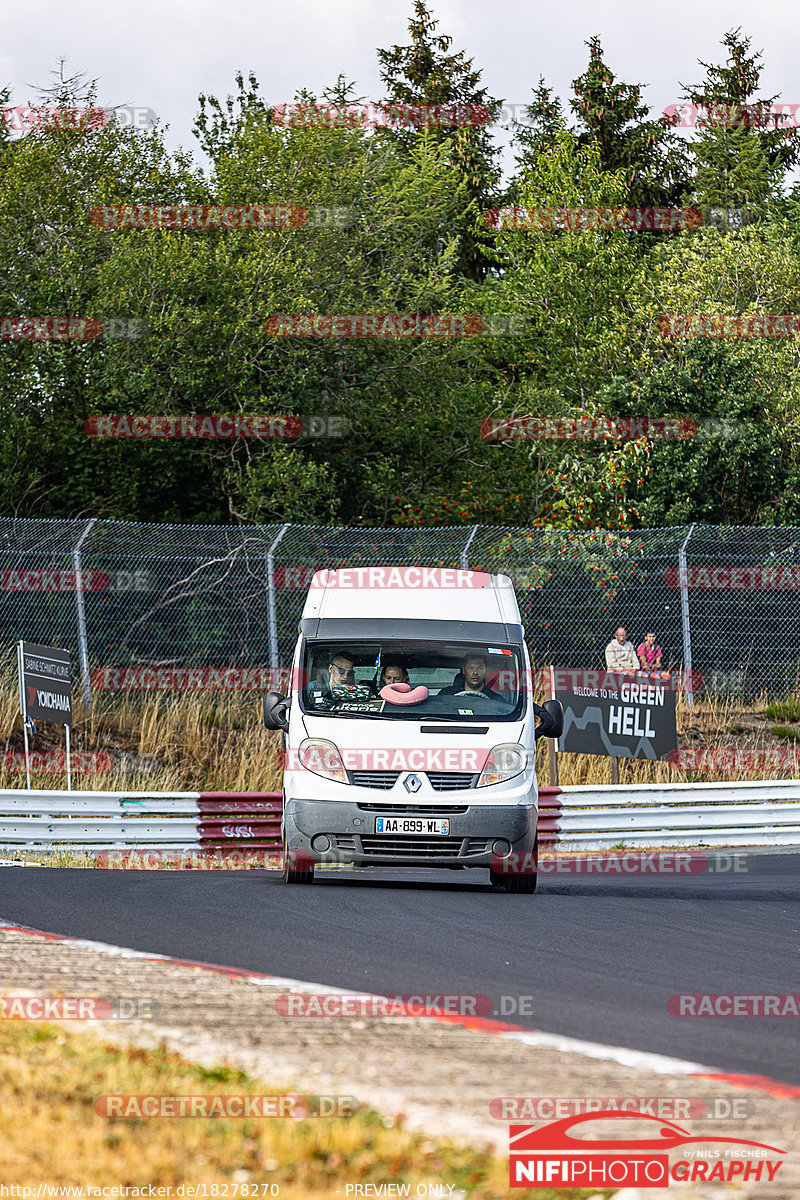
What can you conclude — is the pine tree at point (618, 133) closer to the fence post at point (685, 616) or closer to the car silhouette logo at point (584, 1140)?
the fence post at point (685, 616)

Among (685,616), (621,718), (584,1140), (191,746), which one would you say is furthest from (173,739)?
(584,1140)

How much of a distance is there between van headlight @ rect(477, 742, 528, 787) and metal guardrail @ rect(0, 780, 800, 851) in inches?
199

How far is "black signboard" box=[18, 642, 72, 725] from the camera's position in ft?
55.8

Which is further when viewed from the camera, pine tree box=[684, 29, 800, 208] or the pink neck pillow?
pine tree box=[684, 29, 800, 208]

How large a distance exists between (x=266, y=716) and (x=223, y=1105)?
763cm

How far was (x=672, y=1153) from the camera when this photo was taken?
4.01m

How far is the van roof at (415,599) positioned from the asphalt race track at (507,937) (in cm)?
221

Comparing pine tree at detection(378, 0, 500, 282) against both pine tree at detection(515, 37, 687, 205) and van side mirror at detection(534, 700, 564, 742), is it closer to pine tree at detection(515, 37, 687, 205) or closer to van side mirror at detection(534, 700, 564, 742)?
pine tree at detection(515, 37, 687, 205)

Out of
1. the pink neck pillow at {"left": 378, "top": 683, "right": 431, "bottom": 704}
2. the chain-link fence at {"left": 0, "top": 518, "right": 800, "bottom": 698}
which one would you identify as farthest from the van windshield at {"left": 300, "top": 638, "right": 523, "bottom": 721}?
the chain-link fence at {"left": 0, "top": 518, "right": 800, "bottom": 698}

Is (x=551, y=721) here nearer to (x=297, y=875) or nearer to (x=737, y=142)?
(x=297, y=875)

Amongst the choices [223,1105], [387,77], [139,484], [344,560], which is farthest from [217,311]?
[387,77]

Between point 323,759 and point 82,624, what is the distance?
948 cm

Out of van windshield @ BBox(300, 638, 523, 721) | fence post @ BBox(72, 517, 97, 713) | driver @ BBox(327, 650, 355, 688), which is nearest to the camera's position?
van windshield @ BBox(300, 638, 523, 721)

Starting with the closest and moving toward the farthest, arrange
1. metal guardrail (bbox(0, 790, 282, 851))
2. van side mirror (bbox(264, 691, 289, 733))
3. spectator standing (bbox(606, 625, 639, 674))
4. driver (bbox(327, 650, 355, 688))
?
van side mirror (bbox(264, 691, 289, 733))
driver (bbox(327, 650, 355, 688))
metal guardrail (bbox(0, 790, 282, 851))
spectator standing (bbox(606, 625, 639, 674))
